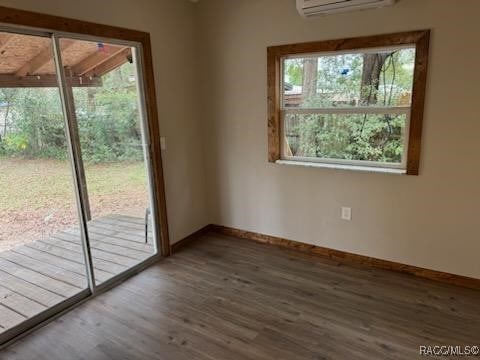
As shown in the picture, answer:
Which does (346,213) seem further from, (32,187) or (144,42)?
(32,187)

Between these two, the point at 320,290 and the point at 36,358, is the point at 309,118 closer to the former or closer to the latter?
the point at 320,290

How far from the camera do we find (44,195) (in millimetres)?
2453

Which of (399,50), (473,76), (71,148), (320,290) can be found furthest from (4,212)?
(473,76)

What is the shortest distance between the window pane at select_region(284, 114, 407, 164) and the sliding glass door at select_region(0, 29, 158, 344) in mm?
1418

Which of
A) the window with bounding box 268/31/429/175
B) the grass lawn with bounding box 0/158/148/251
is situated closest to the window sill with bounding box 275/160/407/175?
the window with bounding box 268/31/429/175

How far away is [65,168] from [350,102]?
2357mm

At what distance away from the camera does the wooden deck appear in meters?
2.49

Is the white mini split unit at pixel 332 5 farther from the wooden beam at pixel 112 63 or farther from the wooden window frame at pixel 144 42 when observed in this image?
the wooden beam at pixel 112 63

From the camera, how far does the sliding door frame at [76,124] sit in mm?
2189

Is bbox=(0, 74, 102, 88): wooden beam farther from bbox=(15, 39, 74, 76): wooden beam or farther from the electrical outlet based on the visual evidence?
the electrical outlet

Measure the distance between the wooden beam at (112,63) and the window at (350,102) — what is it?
126 cm

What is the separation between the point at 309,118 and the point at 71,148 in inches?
79.9

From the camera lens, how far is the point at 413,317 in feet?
7.73

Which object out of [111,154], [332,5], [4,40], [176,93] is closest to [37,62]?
[4,40]
